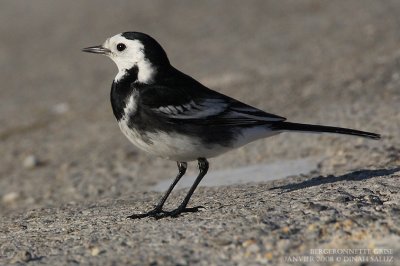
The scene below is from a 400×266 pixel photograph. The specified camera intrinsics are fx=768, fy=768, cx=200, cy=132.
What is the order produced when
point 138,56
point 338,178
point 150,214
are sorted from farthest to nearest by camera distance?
point 338,178
point 138,56
point 150,214

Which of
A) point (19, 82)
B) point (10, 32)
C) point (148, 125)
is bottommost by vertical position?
point (148, 125)

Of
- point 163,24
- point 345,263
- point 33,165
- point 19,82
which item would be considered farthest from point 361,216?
point 163,24

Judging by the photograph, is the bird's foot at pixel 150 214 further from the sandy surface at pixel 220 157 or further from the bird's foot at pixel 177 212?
the sandy surface at pixel 220 157

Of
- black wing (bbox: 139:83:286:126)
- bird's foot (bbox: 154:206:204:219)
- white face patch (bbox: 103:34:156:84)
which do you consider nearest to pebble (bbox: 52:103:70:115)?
white face patch (bbox: 103:34:156:84)

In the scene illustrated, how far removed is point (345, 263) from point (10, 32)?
15678 millimetres

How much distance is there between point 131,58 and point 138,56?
7cm

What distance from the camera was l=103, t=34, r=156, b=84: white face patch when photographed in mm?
6246

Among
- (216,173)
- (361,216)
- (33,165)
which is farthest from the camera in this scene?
(33,165)

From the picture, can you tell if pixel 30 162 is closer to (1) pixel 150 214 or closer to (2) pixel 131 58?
(2) pixel 131 58

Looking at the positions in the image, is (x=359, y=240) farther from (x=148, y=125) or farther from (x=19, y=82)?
(x=19, y=82)

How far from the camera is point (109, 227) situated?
219 inches

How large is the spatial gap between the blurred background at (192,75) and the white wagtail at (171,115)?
1682 millimetres

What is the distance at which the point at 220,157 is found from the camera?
9.16m

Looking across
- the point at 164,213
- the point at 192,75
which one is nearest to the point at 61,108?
the point at 192,75
